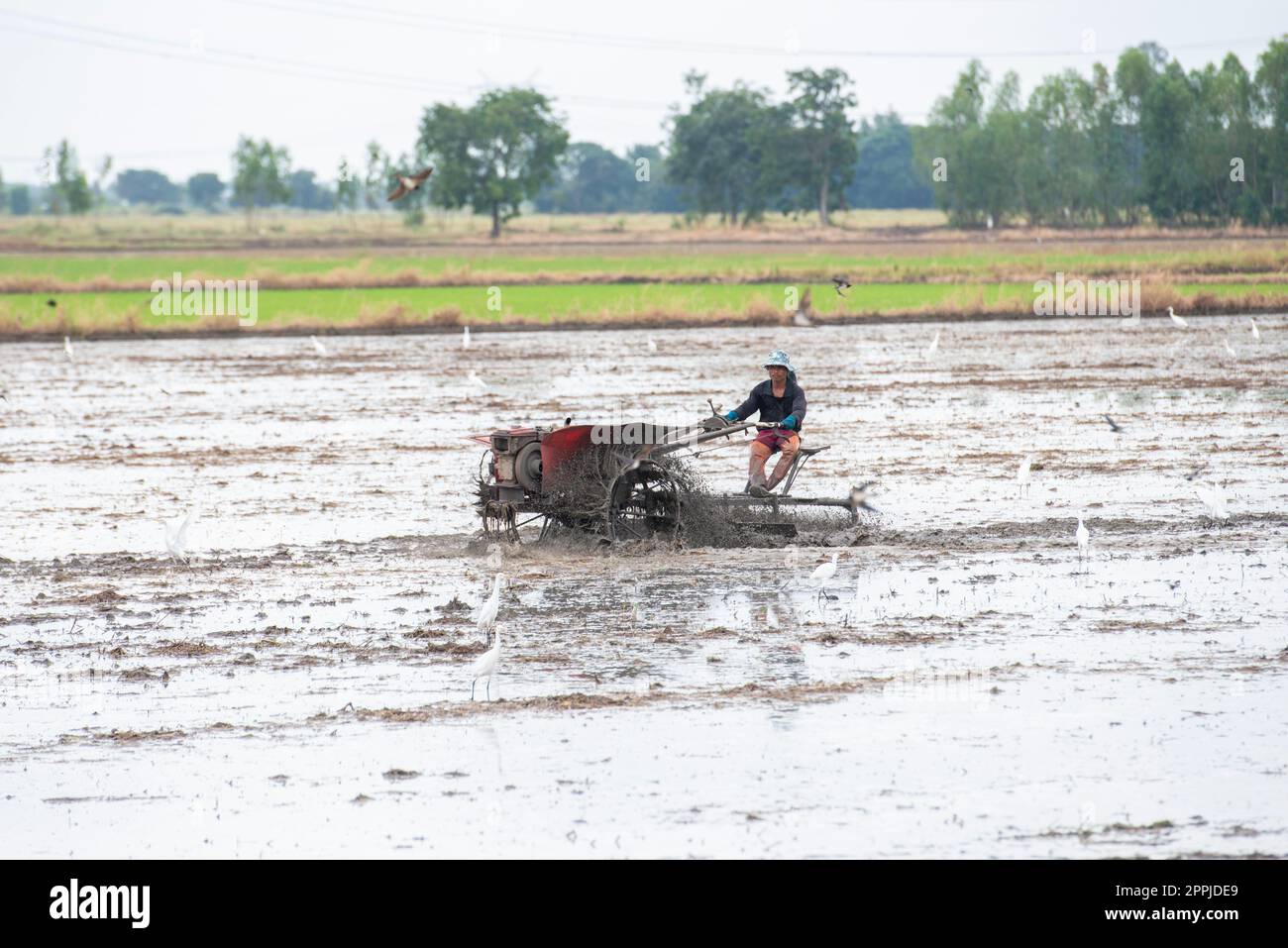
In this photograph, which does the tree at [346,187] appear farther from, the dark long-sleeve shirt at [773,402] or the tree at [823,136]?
the dark long-sleeve shirt at [773,402]

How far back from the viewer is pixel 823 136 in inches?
3954

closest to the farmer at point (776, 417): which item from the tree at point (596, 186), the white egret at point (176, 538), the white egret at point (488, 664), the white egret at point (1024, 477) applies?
the white egret at point (1024, 477)

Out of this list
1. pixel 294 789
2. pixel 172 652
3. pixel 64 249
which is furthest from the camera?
pixel 64 249

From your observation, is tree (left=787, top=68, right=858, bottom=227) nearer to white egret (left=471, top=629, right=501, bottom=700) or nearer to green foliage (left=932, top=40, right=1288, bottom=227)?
green foliage (left=932, top=40, right=1288, bottom=227)

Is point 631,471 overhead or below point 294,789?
overhead

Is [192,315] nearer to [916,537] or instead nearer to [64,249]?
[916,537]

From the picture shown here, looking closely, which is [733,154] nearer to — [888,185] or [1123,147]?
[1123,147]

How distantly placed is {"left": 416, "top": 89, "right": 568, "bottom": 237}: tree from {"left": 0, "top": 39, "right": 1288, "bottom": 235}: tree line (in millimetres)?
83

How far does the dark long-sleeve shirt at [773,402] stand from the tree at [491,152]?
8232cm

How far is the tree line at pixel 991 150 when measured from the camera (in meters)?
84.9
